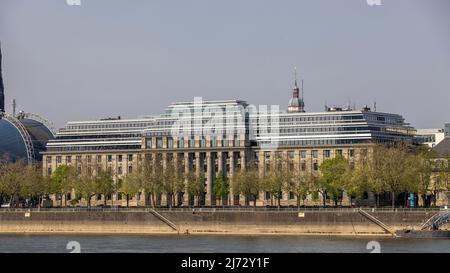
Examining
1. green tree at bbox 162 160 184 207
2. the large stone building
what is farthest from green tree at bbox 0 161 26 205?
green tree at bbox 162 160 184 207

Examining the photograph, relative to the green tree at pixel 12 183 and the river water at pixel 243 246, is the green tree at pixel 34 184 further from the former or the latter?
the river water at pixel 243 246

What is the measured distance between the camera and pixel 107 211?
116 meters

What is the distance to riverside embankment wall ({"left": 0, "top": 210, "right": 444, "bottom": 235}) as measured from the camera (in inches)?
3925

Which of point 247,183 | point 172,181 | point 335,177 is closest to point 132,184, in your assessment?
point 172,181

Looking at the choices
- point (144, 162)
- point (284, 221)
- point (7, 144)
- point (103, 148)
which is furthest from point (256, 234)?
point (7, 144)

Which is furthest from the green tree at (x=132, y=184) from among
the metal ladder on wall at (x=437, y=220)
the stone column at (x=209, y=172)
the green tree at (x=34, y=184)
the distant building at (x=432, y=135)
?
the distant building at (x=432, y=135)

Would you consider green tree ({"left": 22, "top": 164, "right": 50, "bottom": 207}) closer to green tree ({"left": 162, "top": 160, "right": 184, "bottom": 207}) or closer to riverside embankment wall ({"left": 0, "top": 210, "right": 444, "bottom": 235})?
riverside embankment wall ({"left": 0, "top": 210, "right": 444, "bottom": 235})

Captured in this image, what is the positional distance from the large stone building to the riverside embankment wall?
82.6ft

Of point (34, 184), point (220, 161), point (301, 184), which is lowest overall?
point (34, 184)

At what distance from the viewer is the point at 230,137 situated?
145875 mm

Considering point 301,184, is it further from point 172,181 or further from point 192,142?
point 192,142

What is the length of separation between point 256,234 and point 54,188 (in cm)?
4080

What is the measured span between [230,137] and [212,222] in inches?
1478

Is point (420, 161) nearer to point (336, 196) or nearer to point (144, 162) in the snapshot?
point (336, 196)
